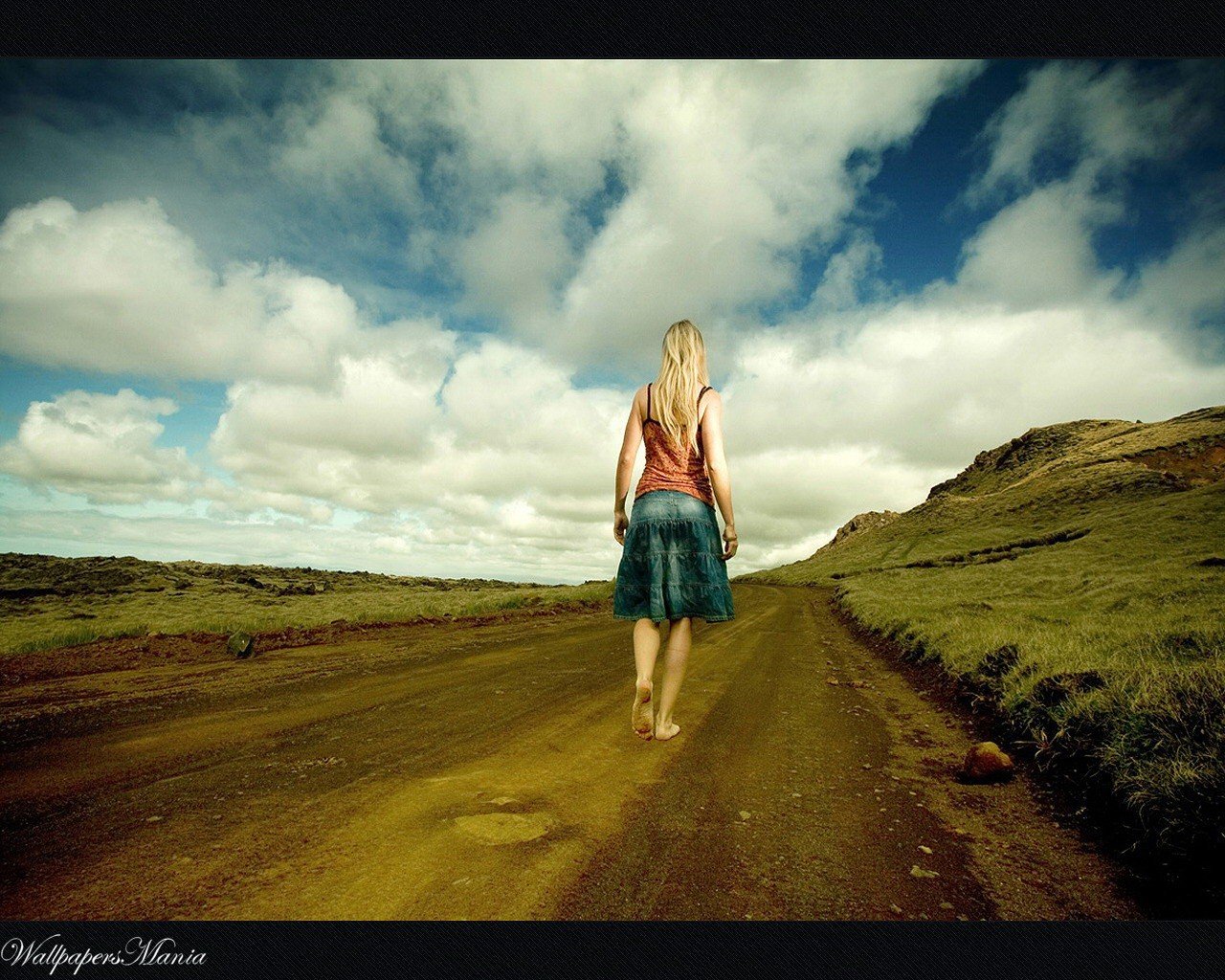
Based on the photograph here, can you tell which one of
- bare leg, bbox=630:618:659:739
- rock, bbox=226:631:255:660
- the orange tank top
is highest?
the orange tank top

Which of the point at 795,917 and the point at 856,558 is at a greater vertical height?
the point at 856,558

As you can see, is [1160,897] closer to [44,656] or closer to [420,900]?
[420,900]

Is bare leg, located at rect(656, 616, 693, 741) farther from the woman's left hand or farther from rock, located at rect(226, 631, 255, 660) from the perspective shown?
rock, located at rect(226, 631, 255, 660)

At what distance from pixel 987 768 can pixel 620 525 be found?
9.58 feet

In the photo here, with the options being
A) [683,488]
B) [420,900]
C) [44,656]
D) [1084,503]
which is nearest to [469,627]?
[44,656]

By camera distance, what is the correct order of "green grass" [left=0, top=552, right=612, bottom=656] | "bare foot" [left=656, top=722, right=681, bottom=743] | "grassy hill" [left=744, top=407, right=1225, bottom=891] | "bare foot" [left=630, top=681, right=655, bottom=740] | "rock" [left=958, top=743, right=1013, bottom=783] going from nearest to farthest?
"grassy hill" [left=744, top=407, right=1225, bottom=891] < "rock" [left=958, top=743, right=1013, bottom=783] < "bare foot" [left=630, top=681, right=655, bottom=740] < "bare foot" [left=656, top=722, right=681, bottom=743] < "green grass" [left=0, top=552, right=612, bottom=656]

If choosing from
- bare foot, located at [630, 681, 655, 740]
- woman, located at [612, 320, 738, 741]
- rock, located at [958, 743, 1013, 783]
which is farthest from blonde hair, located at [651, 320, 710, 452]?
rock, located at [958, 743, 1013, 783]

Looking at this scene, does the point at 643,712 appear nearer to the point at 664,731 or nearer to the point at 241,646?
the point at 664,731

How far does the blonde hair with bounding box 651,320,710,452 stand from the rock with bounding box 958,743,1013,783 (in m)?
2.82

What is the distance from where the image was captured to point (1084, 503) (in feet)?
187

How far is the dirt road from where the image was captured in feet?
6.85

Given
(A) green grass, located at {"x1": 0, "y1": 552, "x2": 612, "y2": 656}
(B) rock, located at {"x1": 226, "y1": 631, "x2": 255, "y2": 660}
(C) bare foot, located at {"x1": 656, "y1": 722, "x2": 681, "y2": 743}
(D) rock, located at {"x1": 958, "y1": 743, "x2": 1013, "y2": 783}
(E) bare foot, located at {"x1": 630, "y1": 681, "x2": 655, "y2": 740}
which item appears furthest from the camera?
(A) green grass, located at {"x1": 0, "y1": 552, "x2": 612, "y2": 656}

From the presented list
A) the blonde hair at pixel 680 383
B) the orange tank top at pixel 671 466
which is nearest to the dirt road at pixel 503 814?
the orange tank top at pixel 671 466

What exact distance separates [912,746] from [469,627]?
432 inches
